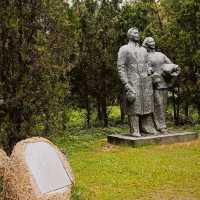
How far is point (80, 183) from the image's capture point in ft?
31.1

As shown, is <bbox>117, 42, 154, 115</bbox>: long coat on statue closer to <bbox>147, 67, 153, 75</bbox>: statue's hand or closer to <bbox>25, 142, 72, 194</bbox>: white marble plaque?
<bbox>147, 67, 153, 75</bbox>: statue's hand

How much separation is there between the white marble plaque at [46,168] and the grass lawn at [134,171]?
50.1 inches

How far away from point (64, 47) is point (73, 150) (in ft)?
9.13

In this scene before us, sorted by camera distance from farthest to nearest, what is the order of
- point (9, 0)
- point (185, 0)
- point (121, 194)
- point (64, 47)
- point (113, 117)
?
1. point (113, 117)
2. point (185, 0)
3. point (64, 47)
4. point (9, 0)
5. point (121, 194)

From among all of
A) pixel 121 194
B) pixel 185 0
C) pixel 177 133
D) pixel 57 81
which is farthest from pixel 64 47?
pixel 121 194

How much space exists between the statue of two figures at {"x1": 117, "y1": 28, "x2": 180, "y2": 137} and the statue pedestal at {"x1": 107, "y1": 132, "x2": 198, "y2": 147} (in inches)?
15.4

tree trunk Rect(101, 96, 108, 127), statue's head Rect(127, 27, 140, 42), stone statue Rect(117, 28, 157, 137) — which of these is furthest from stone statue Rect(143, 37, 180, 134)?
tree trunk Rect(101, 96, 108, 127)

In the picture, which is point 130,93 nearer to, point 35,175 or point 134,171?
point 134,171

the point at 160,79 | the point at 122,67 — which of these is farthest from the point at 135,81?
the point at 160,79

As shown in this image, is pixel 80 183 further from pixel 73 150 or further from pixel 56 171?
pixel 73 150

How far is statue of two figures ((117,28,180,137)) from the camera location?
13.9 meters

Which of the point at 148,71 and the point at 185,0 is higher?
the point at 185,0

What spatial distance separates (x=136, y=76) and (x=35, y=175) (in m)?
7.69

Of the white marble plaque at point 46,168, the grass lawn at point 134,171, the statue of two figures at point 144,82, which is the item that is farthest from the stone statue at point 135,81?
the white marble plaque at point 46,168
